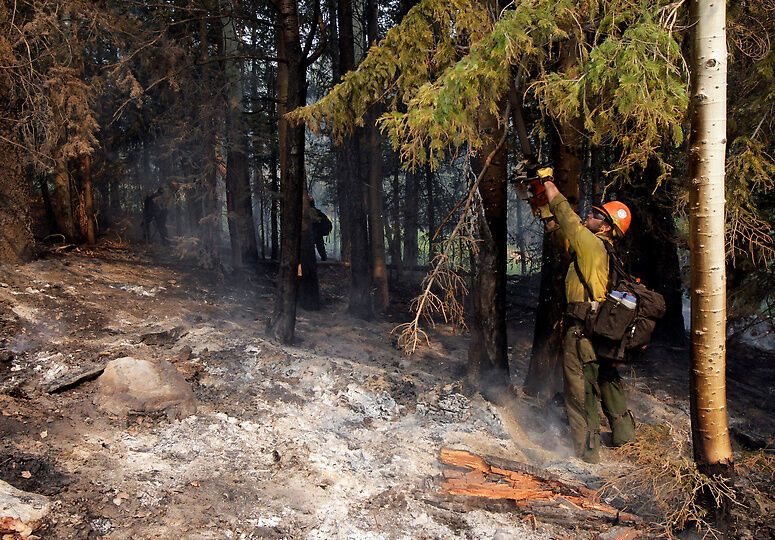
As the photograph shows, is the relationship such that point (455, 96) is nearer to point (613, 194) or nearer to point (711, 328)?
point (711, 328)

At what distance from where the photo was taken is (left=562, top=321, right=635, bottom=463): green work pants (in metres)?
5.98

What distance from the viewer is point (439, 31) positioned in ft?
21.8

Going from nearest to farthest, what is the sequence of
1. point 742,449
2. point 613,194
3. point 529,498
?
point 529,498
point 742,449
point 613,194

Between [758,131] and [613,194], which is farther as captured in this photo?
[613,194]

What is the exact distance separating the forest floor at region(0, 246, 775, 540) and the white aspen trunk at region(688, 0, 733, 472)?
95 cm

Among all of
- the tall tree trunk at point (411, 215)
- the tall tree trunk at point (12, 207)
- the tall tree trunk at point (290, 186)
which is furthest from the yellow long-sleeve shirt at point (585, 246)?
the tall tree trunk at point (411, 215)

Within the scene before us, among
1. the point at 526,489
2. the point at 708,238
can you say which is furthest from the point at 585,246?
the point at 526,489

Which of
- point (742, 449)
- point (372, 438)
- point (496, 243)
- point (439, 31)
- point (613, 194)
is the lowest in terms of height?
point (742, 449)

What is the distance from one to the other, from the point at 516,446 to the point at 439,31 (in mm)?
5126

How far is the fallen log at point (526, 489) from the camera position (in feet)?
15.7

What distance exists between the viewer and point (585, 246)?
576cm

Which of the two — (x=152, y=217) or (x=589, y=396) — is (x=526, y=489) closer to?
(x=589, y=396)

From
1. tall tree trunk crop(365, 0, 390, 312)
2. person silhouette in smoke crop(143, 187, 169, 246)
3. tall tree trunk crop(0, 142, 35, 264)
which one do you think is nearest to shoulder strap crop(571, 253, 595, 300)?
tall tree trunk crop(365, 0, 390, 312)

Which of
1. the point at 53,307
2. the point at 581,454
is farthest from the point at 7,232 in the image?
the point at 581,454
